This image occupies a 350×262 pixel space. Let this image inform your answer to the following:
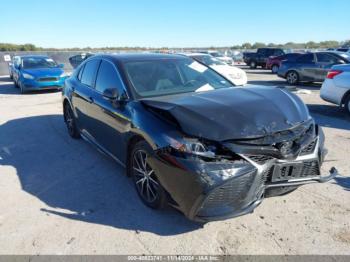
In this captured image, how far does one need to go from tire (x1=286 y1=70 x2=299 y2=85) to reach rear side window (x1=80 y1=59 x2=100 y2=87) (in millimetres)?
11910

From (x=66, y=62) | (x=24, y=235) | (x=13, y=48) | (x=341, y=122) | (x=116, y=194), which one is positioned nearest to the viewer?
(x=24, y=235)

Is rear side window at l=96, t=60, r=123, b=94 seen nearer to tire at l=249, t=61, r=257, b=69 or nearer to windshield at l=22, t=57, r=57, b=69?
windshield at l=22, t=57, r=57, b=69

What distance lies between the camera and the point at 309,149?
3.39 m

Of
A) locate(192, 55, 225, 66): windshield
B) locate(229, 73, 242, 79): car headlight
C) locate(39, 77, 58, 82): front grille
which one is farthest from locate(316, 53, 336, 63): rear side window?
locate(39, 77, 58, 82): front grille

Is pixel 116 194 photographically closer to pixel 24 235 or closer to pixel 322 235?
pixel 24 235

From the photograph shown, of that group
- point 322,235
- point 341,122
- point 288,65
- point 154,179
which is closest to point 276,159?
point 322,235

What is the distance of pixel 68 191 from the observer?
4.41 m

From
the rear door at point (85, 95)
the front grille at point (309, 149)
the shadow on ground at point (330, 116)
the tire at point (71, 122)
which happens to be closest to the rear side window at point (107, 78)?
the rear door at point (85, 95)

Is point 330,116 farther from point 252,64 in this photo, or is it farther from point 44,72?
point 252,64

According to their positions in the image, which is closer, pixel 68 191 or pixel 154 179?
pixel 154 179

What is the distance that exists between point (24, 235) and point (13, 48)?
2586 inches

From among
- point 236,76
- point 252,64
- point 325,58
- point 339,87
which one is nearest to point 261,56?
point 252,64

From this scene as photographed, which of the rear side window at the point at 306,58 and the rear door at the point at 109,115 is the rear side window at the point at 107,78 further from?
the rear side window at the point at 306,58

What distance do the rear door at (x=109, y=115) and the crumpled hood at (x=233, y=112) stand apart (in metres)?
0.51
